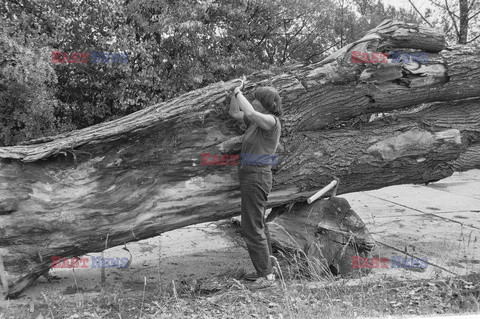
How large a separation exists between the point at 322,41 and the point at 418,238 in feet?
37.3

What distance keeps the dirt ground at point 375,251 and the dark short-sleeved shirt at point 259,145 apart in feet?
4.17

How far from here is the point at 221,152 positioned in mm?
5086

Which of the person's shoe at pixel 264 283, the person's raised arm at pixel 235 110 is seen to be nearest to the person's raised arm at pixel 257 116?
the person's raised arm at pixel 235 110

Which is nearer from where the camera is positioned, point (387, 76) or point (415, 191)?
point (387, 76)

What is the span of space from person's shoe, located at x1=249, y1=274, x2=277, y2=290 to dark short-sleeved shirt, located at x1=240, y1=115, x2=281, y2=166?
41.8 inches

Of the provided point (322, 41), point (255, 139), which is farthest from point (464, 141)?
point (322, 41)

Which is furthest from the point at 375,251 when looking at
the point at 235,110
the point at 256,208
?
the point at 235,110

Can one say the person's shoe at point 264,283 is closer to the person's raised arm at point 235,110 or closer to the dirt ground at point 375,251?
the dirt ground at point 375,251

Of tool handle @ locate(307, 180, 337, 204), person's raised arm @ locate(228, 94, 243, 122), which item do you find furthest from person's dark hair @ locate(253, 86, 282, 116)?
tool handle @ locate(307, 180, 337, 204)

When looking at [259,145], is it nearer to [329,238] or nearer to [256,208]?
[256,208]

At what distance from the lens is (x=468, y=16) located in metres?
13.4

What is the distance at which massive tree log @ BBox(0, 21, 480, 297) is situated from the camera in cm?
461

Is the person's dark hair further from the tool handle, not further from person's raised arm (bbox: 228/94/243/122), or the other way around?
the tool handle

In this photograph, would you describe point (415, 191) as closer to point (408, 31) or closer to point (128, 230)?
point (408, 31)
